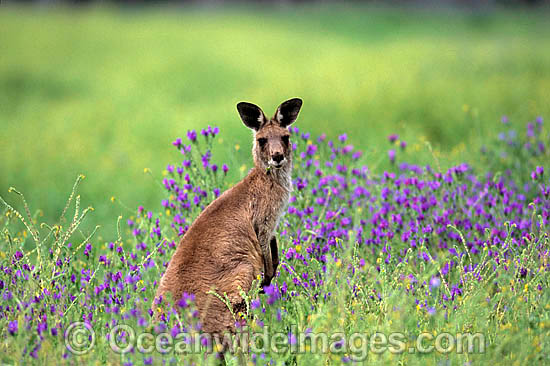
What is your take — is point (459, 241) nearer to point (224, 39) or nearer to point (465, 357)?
point (465, 357)

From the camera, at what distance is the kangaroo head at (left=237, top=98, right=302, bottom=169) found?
454cm

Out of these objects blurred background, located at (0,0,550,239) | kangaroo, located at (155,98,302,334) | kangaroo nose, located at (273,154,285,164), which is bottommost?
kangaroo, located at (155,98,302,334)

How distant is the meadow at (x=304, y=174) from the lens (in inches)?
142

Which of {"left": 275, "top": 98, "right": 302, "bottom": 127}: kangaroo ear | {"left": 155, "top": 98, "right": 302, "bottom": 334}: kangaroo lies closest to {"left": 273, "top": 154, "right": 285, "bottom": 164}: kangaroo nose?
{"left": 155, "top": 98, "right": 302, "bottom": 334}: kangaroo

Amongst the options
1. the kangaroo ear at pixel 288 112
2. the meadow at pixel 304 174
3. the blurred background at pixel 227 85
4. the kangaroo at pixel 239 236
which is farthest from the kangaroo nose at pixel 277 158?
the blurred background at pixel 227 85

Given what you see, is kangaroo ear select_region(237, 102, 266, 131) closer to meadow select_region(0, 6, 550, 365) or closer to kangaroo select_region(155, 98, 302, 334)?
kangaroo select_region(155, 98, 302, 334)

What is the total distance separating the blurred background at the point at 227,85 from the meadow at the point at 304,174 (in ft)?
0.21

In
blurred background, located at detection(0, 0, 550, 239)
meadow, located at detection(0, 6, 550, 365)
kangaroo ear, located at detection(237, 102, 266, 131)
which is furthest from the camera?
blurred background, located at detection(0, 0, 550, 239)

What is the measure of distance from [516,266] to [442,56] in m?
12.2

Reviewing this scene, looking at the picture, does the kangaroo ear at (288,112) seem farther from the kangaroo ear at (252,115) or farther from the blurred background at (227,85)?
the blurred background at (227,85)

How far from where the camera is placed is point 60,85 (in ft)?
47.4

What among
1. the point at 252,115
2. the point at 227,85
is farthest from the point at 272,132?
the point at 227,85

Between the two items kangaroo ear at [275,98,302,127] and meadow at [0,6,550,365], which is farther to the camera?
kangaroo ear at [275,98,302,127]

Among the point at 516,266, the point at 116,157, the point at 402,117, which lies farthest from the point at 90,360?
the point at 402,117
